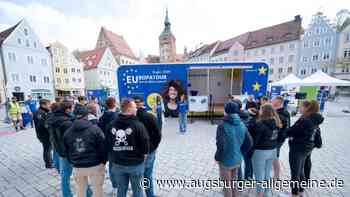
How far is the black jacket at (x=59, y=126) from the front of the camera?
7.59ft

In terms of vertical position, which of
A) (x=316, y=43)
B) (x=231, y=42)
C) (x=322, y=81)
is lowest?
(x=322, y=81)

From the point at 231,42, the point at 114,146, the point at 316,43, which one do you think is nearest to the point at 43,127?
the point at 114,146

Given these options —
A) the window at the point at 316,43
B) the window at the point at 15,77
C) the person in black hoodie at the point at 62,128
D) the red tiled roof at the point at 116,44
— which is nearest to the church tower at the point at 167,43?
the red tiled roof at the point at 116,44

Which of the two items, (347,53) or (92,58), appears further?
(92,58)

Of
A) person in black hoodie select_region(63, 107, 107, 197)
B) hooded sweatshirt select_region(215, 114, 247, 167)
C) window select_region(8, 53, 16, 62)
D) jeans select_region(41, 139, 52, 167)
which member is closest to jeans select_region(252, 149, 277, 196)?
hooded sweatshirt select_region(215, 114, 247, 167)

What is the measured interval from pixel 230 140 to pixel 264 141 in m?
0.63

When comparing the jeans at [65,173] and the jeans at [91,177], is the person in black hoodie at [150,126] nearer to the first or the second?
the jeans at [91,177]

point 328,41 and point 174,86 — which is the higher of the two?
point 328,41

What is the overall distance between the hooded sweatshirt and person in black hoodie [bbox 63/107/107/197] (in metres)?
1.60

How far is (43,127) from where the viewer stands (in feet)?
11.2

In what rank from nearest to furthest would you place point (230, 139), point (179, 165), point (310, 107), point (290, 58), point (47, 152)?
point (230, 139) → point (310, 107) → point (47, 152) → point (179, 165) → point (290, 58)

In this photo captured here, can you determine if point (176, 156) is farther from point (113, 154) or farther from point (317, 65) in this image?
point (317, 65)

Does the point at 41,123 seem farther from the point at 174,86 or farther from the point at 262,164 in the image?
the point at 174,86

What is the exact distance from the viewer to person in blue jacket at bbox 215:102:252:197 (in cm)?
204
